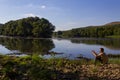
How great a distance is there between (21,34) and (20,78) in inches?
5841

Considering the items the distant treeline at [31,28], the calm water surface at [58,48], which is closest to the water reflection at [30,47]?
the calm water surface at [58,48]

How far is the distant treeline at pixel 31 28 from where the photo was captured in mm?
143500

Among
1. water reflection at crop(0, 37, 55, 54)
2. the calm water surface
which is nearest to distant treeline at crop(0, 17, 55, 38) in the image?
water reflection at crop(0, 37, 55, 54)

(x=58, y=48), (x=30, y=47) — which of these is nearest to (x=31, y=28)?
(x=30, y=47)

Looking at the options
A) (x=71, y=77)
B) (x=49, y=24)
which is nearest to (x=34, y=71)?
(x=71, y=77)

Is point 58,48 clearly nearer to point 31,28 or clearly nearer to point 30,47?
point 30,47

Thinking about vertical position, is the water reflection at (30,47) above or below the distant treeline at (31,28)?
below

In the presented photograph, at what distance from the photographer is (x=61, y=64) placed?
45.2 ft

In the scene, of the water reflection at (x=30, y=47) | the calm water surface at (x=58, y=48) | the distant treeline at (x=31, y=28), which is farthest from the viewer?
the distant treeline at (x=31, y=28)

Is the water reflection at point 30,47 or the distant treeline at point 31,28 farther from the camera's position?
the distant treeline at point 31,28

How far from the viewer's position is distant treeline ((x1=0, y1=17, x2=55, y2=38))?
143500mm

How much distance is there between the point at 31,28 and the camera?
500 ft

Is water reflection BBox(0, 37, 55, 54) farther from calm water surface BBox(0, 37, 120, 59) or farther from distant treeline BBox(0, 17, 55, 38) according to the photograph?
distant treeline BBox(0, 17, 55, 38)

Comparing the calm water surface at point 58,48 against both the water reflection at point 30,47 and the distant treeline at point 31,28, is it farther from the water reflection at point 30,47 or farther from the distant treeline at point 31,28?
the distant treeline at point 31,28
